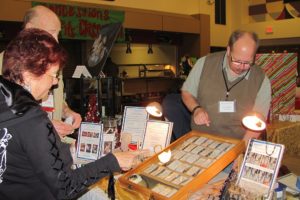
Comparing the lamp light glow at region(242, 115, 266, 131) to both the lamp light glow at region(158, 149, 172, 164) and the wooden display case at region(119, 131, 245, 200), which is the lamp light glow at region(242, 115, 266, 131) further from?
the lamp light glow at region(158, 149, 172, 164)

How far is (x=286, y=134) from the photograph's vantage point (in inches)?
141

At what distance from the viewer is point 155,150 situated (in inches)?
71.0

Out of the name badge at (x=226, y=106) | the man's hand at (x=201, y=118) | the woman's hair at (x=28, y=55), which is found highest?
the woman's hair at (x=28, y=55)

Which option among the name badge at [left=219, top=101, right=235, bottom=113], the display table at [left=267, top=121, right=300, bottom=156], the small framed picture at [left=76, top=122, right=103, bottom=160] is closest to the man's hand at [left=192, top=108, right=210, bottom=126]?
the name badge at [left=219, top=101, right=235, bottom=113]

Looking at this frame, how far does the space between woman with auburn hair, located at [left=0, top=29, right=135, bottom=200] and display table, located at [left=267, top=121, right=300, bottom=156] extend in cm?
278

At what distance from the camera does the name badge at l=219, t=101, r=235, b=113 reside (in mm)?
2115

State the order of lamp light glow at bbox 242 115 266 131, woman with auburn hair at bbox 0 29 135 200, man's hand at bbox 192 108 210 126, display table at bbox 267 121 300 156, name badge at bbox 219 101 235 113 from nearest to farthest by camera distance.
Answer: woman with auburn hair at bbox 0 29 135 200, lamp light glow at bbox 242 115 266 131, man's hand at bbox 192 108 210 126, name badge at bbox 219 101 235 113, display table at bbox 267 121 300 156

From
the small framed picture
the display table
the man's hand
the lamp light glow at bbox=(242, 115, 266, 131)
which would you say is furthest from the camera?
the display table

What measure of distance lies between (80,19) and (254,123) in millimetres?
4457

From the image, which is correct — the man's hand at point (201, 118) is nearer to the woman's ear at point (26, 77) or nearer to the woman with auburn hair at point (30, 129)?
the woman with auburn hair at point (30, 129)

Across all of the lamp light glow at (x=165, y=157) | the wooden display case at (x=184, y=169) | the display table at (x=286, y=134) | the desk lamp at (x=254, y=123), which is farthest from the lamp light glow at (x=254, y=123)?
the display table at (x=286, y=134)

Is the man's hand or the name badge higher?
the name badge

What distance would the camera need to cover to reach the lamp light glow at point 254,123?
1472 millimetres

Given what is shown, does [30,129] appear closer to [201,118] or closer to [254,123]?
[254,123]
